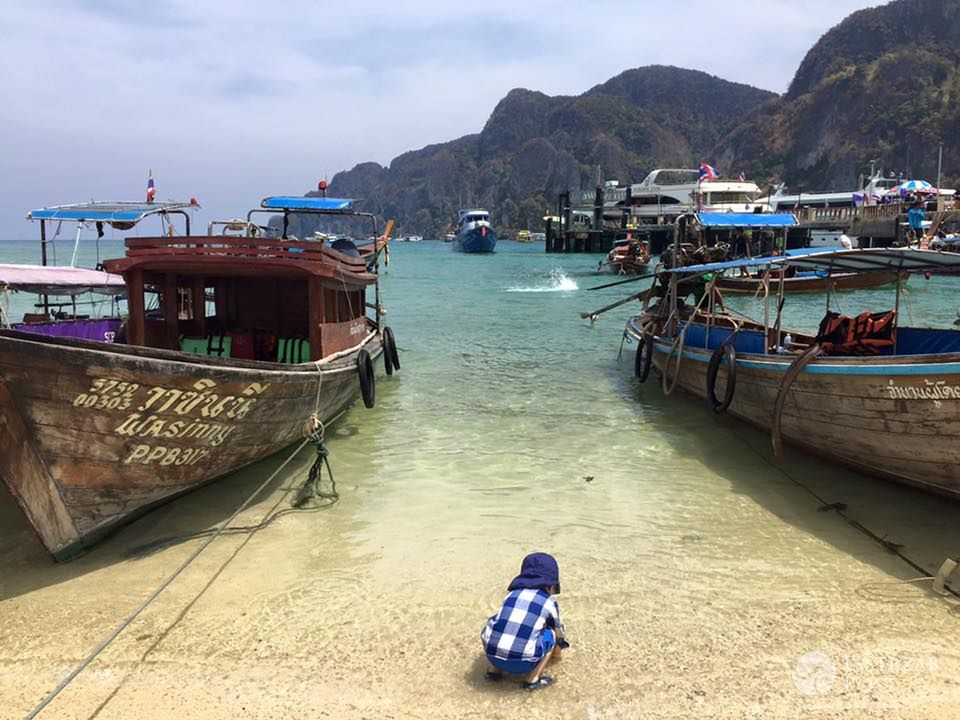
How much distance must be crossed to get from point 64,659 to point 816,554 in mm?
5920

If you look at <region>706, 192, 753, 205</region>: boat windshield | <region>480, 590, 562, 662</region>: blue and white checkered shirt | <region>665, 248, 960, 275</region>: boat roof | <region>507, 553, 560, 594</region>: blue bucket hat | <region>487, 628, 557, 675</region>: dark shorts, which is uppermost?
<region>706, 192, 753, 205</region>: boat windshield

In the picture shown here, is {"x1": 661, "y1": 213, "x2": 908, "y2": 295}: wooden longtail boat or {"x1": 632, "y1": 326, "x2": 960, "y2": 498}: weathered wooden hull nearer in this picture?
{"x1": 632, "y1": 326, "x2": 960, "y2": 498}: weathered wooden hull

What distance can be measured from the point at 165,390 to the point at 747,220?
1458 cm

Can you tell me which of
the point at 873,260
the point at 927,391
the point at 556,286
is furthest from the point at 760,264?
the point at 556,286

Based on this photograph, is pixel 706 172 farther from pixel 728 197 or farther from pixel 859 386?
pixel 859 386

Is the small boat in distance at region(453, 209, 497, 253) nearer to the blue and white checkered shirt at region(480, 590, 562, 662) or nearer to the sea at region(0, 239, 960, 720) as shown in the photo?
the sea at region(0, 239, 960, 720)

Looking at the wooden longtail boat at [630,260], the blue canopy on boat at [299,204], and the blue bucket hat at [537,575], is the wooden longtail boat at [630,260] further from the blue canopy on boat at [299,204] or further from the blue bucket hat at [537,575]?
the blue bucket hat at [537,575]

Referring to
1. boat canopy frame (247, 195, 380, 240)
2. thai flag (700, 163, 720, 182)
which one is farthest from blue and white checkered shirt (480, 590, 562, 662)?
thai flag (700, 163, 720, 182)

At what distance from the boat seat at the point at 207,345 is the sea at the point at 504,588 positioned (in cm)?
166

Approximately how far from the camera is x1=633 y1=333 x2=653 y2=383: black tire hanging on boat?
42.6 ft

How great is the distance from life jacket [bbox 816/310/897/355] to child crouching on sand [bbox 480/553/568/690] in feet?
19.0

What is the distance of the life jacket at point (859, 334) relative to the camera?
851cm

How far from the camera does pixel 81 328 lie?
38.8 ft

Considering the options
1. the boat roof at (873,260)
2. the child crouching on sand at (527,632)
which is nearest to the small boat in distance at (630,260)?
the boat roof at (873,260)
